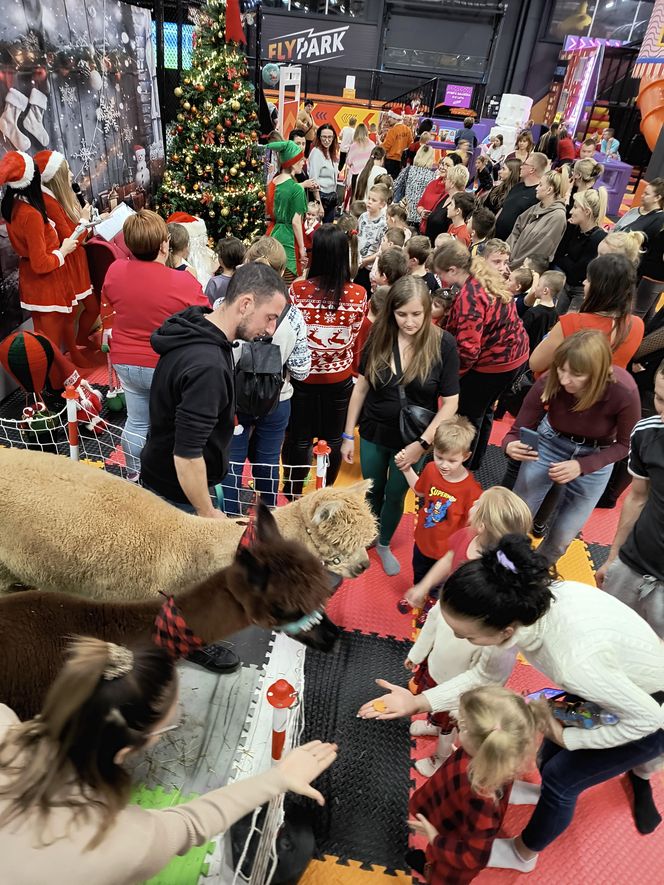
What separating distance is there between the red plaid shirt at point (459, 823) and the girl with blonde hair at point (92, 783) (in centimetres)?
87

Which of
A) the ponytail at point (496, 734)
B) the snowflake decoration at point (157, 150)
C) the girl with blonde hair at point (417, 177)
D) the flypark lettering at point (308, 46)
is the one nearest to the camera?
the ponytail at point (496, 734)

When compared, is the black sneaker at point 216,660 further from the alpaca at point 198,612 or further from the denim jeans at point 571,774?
the denim jeans at point 571,774

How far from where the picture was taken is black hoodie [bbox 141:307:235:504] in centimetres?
219

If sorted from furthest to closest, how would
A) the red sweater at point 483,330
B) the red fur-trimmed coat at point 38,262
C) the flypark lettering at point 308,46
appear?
the flypark lettering at point 308,46 < the red fur-trimmed coat at point 38,262 < the red sweater at point 483,330

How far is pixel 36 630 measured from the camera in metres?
1.97

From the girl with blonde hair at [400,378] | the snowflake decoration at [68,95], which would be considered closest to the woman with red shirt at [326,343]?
the girl with blonde hair at [400,378]

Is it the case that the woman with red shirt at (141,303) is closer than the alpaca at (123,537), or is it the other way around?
the alpaca at (123,537)

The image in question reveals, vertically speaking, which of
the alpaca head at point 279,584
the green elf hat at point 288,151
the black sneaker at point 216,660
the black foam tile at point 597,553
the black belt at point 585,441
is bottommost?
the black foam tile at point 597,553

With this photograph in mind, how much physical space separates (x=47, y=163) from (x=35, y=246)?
2.22 ft

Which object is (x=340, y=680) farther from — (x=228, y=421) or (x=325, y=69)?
(x=325, y=69)

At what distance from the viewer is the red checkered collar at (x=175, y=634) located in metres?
1.86

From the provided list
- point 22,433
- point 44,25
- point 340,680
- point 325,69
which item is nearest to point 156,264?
point 22,433

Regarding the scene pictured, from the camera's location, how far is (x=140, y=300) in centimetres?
341

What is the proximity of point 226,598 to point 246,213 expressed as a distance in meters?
6.88
